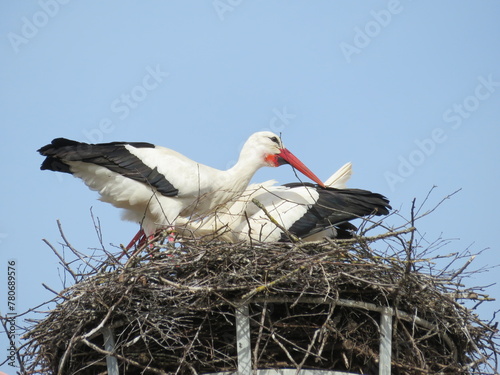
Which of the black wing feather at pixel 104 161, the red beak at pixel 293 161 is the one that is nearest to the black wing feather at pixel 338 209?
the red beak at pixel 293 161

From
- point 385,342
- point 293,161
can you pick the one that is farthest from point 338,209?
point 385,342

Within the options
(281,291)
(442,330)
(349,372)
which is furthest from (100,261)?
(442,330)

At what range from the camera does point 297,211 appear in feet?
30.0

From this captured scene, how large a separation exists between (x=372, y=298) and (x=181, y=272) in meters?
1.51

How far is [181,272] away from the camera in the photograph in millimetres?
7082

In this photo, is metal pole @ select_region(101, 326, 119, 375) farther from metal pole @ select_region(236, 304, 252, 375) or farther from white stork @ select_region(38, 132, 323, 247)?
white stork @ select_region(38, 132, 323, 247)

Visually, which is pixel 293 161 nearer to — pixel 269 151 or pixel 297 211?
pixel 269 151

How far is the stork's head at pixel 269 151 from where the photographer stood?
969 cm

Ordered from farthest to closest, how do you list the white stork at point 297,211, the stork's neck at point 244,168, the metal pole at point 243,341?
the stork's neck at point 244,168, the white stork at point 297,211, the metal pole at point 243,341

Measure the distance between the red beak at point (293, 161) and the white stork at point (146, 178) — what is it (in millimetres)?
621

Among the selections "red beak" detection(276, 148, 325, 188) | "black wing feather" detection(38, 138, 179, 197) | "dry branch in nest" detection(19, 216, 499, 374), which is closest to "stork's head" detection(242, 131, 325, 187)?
"red beak" detection(276, 148, 325, 188)

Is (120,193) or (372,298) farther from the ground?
(120,193)

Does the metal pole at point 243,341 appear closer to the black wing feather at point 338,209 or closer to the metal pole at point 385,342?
the metal pole at point 385,342

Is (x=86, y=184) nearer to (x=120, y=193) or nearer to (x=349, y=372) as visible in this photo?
(x=120, y=193)
